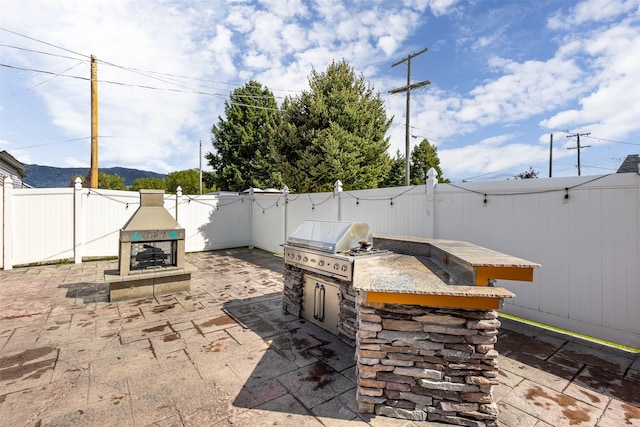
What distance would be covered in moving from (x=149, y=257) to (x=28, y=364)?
104 inches

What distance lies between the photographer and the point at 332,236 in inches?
145

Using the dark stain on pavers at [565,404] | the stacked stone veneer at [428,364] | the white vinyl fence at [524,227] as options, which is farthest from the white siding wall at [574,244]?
the stacked stone veneer at [428,364]

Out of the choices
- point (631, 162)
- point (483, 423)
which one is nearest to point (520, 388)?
point (483, 423)

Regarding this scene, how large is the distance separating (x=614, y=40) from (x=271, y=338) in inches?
290

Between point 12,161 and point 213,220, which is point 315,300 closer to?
point 213,220

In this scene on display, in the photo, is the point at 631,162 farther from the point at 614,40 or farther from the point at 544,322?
the point at 614,40

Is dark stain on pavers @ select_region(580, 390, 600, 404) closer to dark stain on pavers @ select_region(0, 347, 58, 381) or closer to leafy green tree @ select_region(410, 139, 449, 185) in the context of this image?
dark stain on pavers @ select_region(0, 347, 58, 381)

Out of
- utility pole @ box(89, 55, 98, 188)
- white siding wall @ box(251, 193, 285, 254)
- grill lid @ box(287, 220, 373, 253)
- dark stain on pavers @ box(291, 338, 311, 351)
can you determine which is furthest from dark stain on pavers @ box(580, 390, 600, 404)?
utility pole @ box(89, 55, 98, 188)

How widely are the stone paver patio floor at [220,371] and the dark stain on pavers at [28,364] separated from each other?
1 cm

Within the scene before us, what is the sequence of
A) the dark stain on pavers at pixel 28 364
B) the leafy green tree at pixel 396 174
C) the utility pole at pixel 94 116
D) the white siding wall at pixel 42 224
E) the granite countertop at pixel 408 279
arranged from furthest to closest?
the leafy green tree at pixel 396 174
the utility pole at pixel 94 116
the white siding wall at pixel 42 224
the dark stain on pavers at pixel 28 364
the granite countertop at pixel 408 279

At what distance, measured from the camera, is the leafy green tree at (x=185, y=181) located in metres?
26.2

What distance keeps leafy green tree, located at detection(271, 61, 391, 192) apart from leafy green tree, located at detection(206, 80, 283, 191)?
29.6ft

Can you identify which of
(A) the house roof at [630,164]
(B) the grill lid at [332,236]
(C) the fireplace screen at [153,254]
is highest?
(A) the house roof at [630,164]

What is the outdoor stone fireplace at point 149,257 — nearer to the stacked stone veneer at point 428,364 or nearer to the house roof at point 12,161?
the stacked stone veneer at point 428,364
